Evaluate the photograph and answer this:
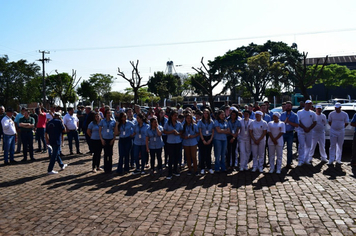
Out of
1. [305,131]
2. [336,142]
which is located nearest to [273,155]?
[305,131]

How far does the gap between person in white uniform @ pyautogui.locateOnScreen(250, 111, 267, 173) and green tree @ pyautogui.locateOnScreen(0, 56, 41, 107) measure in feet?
172

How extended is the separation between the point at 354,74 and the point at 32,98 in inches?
2616

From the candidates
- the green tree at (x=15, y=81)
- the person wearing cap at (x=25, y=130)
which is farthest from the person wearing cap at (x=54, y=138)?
the green tree at (x=15, y=81)

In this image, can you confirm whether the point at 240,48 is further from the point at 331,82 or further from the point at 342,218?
the point at 342,218

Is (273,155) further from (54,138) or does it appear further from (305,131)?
(54,138)

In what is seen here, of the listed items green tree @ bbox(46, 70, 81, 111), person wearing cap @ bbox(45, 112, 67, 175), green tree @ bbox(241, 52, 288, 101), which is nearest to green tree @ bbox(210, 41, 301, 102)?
green tree @ bbox(241, 52, 288, 101)

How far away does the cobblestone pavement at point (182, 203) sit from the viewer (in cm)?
534

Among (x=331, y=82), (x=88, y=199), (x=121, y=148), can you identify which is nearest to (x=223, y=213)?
(x=88, y=199)

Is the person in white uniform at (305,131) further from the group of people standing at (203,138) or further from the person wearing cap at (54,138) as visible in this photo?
the person wearing cap at (54,138)

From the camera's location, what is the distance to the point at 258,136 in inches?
372

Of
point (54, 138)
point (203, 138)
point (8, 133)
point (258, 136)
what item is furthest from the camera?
point (8, 133)

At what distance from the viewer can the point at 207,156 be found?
953cm

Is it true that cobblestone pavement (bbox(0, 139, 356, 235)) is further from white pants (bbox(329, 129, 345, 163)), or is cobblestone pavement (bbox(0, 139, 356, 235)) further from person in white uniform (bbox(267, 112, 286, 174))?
white pants (bbox(329, 129, 345, 163))

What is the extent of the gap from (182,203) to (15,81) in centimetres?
5488
